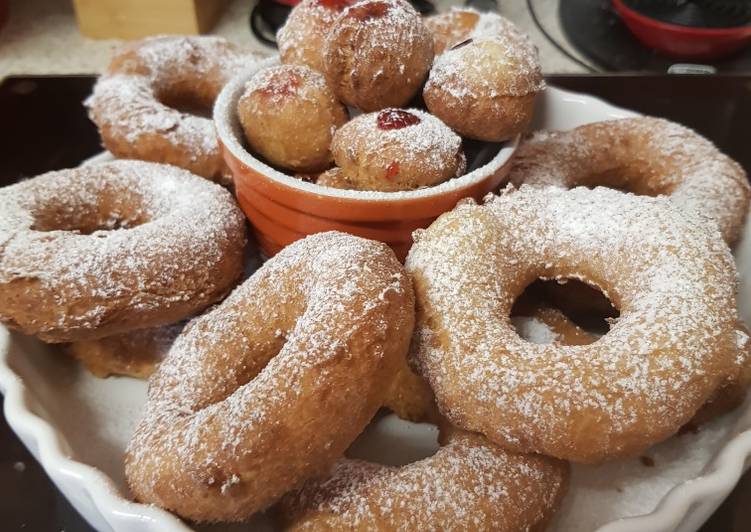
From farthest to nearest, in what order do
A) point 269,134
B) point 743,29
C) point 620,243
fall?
1. point 743,29
2. point 269,134
3. point 620,243

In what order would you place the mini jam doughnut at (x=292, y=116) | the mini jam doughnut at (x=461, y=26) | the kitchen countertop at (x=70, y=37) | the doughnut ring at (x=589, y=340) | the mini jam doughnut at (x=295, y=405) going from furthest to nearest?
the kitchen countertop at (x=70, y=37)
the mini jam doughnut at (x=461, y=26)
the mini jam doughnut at (x=292, y=116)
the doughnut ring at (x=589, y=340)
the mini jam doughnut at (x=295, y=405)

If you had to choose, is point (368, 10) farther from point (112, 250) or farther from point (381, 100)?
point (112, 250)

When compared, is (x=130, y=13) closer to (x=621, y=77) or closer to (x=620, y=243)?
(x=621, y=77)

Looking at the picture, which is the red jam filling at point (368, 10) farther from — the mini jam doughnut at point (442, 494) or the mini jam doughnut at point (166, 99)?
the mini jam doughnut at point (442, 494)

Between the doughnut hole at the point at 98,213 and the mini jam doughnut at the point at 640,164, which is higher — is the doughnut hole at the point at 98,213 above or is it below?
below

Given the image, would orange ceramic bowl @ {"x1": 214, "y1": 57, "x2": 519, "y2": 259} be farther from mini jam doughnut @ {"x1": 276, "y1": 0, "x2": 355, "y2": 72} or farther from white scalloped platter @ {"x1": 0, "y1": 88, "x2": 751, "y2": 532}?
white scalloped platter @ {"x1": 0, "y1": 88, "x2": 751, "y2": 532}

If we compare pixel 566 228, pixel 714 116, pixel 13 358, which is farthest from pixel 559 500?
pixel 714 116

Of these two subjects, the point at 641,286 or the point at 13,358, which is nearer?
the point at 641,286

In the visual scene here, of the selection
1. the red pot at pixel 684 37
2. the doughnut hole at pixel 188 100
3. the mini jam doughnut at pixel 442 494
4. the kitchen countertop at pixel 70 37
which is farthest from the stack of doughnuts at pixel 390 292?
the kitchen countertop at pixel 70 37
